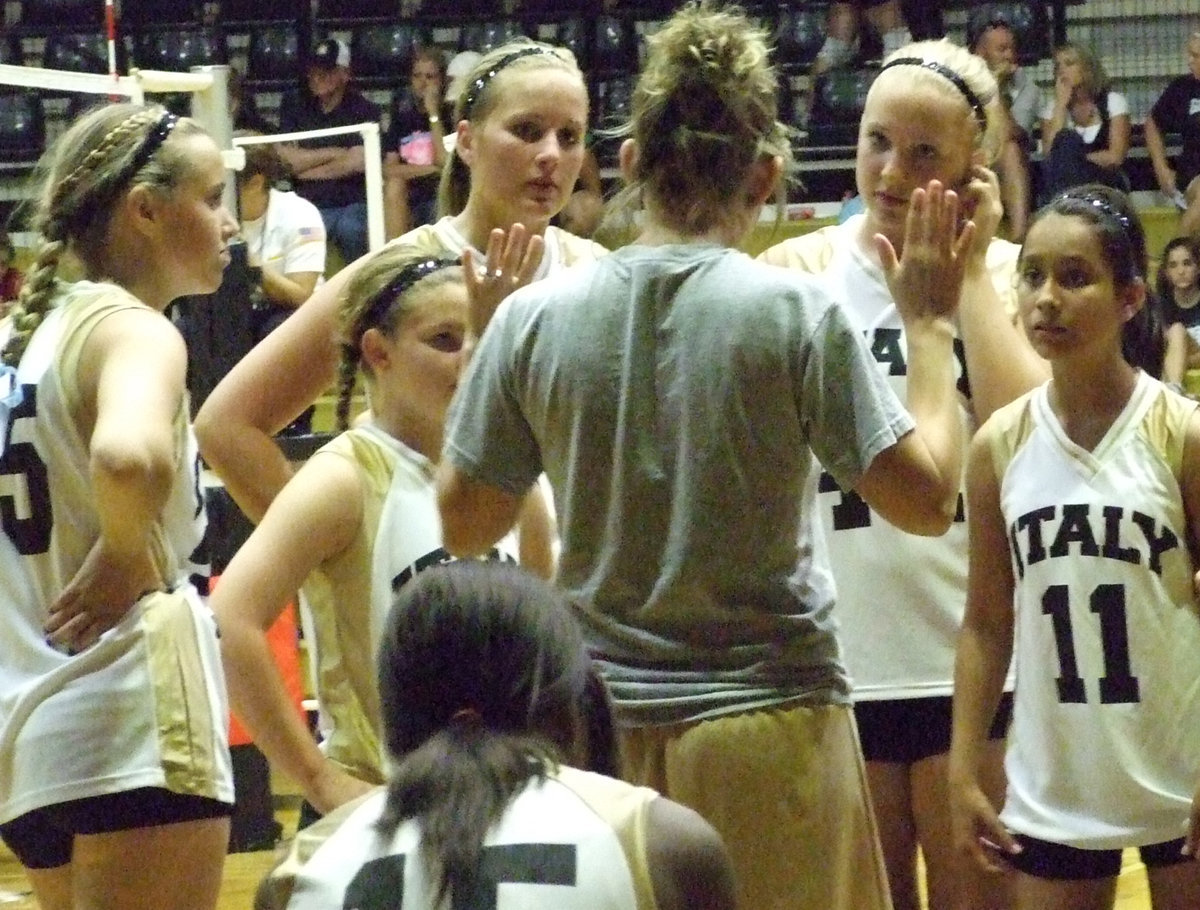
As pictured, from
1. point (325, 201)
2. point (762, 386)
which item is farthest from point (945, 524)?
point (325, 201)

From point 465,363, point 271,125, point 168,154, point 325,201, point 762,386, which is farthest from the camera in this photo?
point 271,125

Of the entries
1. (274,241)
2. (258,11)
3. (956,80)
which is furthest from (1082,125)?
(956,80)

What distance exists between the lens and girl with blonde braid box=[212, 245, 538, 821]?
237 cm

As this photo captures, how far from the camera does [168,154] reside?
2531 millimetres

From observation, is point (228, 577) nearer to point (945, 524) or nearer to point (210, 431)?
point (210, 431)

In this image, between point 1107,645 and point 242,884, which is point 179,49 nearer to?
point 242,884

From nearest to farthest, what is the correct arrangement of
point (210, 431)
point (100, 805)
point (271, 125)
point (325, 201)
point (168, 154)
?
point (100, 805), point (168, 154), point (210, 431), point (325, 201), point (271, 125)

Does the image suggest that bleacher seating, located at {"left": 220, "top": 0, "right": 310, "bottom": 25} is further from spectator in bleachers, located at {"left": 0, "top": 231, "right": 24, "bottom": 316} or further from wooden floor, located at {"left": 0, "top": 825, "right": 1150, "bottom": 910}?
wooden floor, located at {"left": 0, "top": 825, "right": 1150, "bottom": 910}

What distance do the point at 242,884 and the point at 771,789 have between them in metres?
3.27

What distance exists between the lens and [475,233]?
2818 millimetres

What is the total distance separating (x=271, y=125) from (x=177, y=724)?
8970 mm

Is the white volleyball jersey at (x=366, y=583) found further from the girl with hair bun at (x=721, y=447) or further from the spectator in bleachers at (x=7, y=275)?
→ the spectator in bleachers at (x=7, y=275)

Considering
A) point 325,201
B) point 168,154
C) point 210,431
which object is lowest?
point 325,201

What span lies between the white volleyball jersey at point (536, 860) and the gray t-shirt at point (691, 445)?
41 cm
